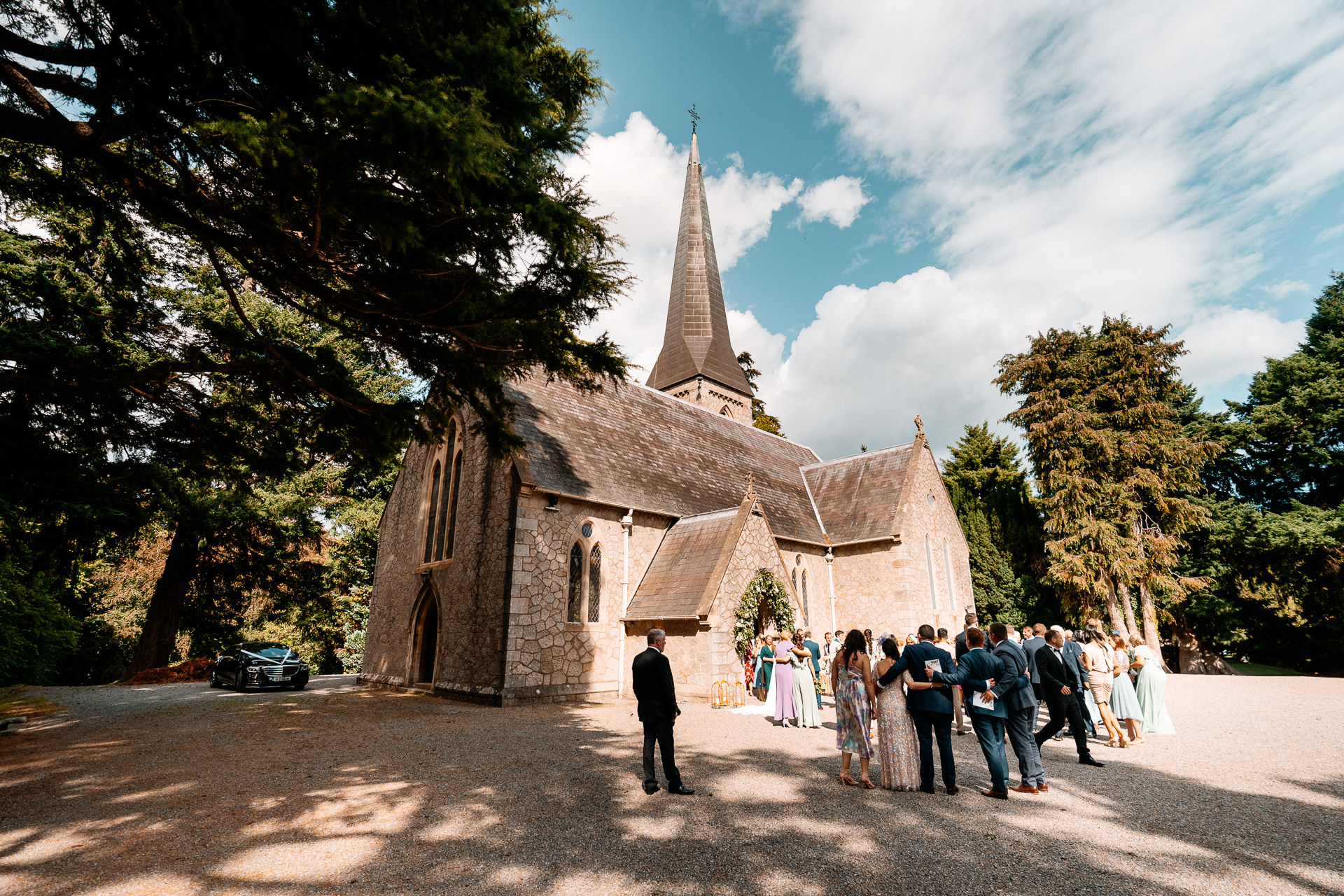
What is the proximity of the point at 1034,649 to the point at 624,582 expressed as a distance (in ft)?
31.7

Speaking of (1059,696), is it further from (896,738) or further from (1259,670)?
(1259,670)

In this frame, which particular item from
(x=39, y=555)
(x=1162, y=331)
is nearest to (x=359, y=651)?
(x=39, y=555)

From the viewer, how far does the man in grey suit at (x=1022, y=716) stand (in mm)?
6414

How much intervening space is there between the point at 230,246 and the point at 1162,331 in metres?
32.8

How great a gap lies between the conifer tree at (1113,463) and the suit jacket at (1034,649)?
18351mm

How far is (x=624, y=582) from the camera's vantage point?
15594 mm

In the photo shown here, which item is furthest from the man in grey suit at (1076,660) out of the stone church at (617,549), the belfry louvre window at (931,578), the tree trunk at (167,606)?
the tree trunk at (167,606)

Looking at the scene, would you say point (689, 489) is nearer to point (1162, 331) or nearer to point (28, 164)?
point (28, 164)

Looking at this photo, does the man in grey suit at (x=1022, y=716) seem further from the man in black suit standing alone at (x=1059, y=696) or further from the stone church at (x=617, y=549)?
the stone church at (x=617, y=549)

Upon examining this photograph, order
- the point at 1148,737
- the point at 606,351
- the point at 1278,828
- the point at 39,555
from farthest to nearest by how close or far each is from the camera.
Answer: the point at 39,555 → the point at 1148,737 → the point at 606,351 → the point at 1278,828

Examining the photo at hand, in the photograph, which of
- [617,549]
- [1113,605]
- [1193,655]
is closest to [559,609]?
[617,549]

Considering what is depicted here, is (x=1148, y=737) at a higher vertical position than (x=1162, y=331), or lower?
lower

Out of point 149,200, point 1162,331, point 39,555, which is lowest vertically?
point 39,555

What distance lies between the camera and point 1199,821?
5500 mm
